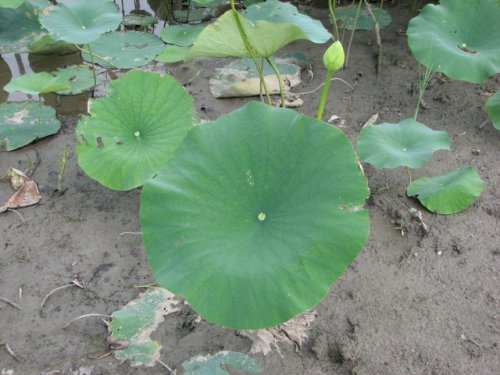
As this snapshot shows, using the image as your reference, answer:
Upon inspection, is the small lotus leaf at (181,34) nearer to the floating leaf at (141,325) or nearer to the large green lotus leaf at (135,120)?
the large green lotus leaf at (135,120)

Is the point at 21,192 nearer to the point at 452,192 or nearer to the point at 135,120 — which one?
the point at 135,120

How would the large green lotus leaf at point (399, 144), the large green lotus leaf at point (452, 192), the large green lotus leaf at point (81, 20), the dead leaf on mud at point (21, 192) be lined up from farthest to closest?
the large green lotus leaf at point (81, 20)
the dead leaf on mud at point (21, 192)
the large green lotus leaf at point (452, 192)
the large green lotus leaf at point (399, 144)

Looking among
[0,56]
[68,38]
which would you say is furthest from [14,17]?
[68,38]

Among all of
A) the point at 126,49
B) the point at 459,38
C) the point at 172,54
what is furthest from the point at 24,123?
the point at 459,38

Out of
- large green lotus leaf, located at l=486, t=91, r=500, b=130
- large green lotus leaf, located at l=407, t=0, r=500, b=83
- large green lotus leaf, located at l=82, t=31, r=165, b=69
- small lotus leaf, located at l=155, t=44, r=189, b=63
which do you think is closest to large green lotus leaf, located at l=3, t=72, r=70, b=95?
large green lotus leaf, located at l=82, t=31, r=165, b=69

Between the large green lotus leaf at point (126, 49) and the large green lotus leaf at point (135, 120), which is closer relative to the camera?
the large green lotus leaf at point (135, 120)

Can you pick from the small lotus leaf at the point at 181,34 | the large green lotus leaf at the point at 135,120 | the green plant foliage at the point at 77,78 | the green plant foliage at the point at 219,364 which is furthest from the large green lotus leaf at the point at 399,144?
the green plant foliage at the point at 77,78
